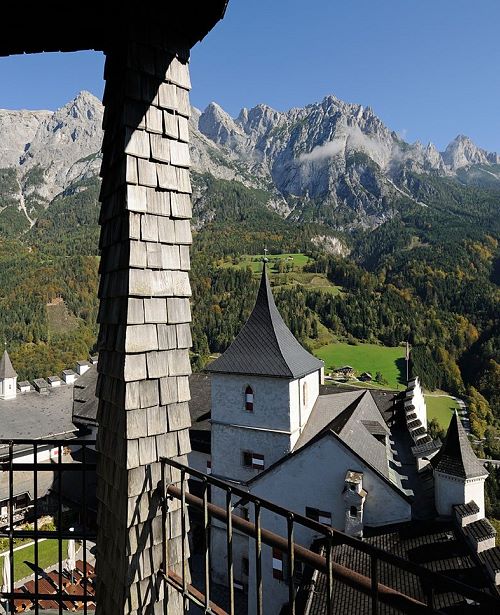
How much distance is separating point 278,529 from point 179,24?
12273 mm

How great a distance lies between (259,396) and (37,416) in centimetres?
1679

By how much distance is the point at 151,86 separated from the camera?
3.38 metres

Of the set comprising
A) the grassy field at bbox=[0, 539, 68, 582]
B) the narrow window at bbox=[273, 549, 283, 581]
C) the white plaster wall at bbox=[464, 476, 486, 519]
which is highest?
the white plaster wall at bbox=[464, 476, 486, 519]

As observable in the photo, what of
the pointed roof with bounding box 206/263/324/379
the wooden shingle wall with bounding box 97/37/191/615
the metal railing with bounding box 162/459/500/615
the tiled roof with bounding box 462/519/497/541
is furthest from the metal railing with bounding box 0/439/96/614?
the tiled roof with bounding box 462/519/497/541

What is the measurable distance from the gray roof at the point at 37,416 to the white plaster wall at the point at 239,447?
37.5ft

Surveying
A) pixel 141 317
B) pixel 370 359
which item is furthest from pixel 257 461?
pixel 370 359

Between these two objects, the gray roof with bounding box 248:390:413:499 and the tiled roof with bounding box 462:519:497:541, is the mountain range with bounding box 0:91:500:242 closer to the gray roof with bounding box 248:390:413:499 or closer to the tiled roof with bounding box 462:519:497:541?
the gray roof with bounding box 248:390:413:499

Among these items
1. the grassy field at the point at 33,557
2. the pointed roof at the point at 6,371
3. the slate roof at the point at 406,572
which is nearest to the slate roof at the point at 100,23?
the slate roof at the point at 406,572

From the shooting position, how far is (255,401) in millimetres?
15930

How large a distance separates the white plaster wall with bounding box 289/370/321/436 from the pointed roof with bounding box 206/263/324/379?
1.41 feet

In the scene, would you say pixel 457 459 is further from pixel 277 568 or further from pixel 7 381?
pixel 7 381

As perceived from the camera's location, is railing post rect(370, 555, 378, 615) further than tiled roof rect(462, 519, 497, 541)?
No

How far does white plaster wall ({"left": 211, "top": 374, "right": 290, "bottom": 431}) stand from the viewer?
50.7 feet

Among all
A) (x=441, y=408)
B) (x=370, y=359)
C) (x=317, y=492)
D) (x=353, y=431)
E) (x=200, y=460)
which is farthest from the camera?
(x=370, y=359)
